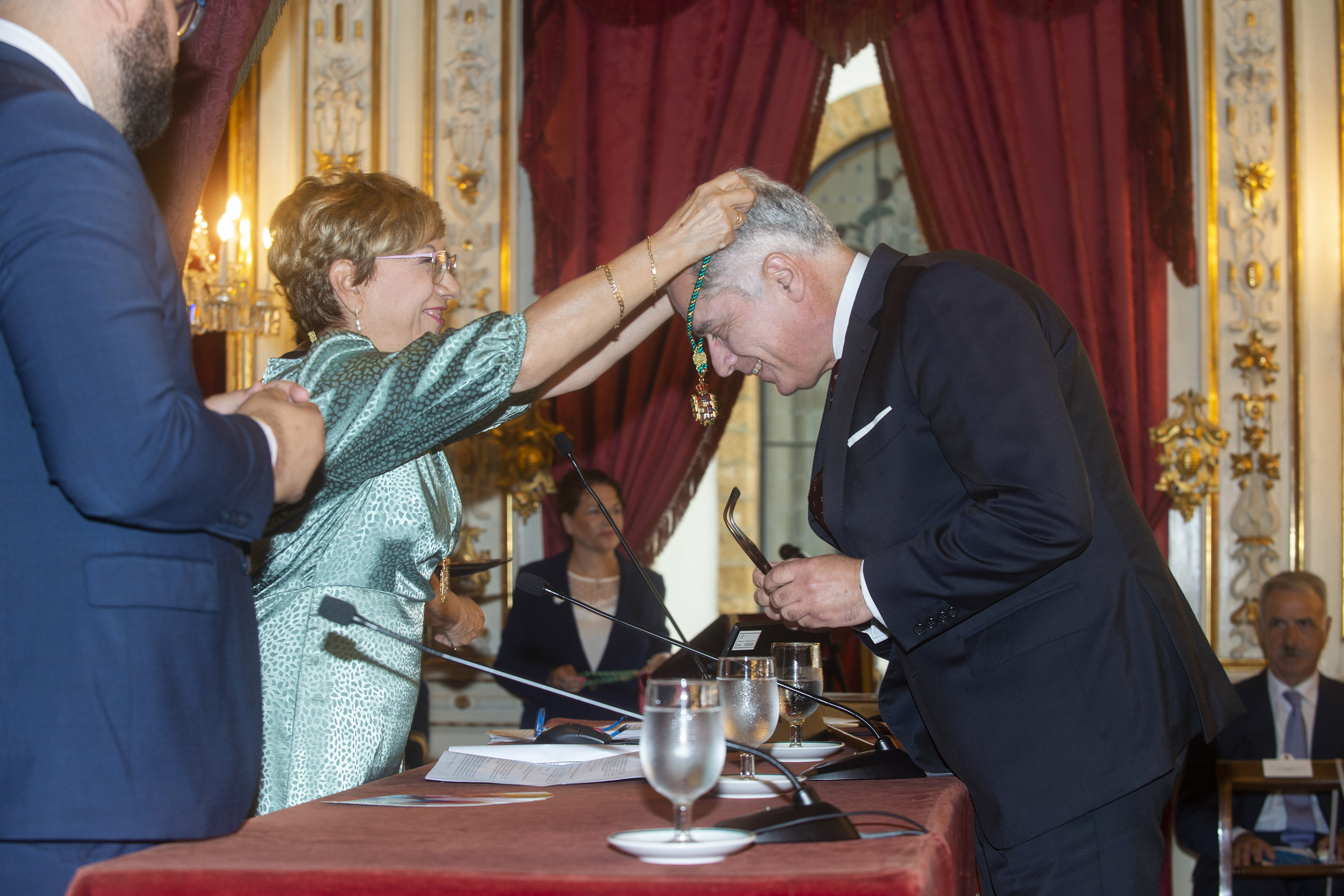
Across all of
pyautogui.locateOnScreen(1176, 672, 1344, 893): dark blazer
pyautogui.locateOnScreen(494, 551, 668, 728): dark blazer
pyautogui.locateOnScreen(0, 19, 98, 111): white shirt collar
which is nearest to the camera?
pyautogui.locateOnScreen(0, 19, 98, 111): white shirt collar

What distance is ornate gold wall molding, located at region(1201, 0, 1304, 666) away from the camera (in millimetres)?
4652

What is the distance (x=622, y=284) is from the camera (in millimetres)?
1812

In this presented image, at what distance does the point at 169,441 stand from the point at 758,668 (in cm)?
91

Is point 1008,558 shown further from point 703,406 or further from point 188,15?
point 188,15

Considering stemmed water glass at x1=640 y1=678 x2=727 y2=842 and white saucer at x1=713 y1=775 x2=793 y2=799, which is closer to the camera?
stemmed water glass at x1=640 y1=678 x2=727 y2=842

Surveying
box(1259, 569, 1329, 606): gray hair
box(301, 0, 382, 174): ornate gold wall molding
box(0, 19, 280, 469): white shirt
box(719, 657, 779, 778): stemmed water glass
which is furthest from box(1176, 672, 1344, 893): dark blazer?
box(301, 0, 382, 174): ornate gold wall molding

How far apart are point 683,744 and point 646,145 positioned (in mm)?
4235

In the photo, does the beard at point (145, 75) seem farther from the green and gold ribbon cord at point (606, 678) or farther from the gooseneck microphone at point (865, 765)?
the green and gold ribbon cord at point (606, 678)

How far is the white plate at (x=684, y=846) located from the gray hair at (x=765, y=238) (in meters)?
1.14

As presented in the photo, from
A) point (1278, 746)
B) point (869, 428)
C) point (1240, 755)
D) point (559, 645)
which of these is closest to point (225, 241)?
point (559, 645)

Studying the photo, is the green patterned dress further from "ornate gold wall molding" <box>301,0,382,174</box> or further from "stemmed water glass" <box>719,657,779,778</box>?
"ornate gold wall molding" <box>301,0,382,174</box>

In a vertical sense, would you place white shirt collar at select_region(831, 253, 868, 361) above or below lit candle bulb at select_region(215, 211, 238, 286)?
below

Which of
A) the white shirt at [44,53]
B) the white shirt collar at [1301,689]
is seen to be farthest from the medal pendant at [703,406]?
the white shirt collar at [1301,689]

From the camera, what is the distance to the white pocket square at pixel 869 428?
1.77 metres
